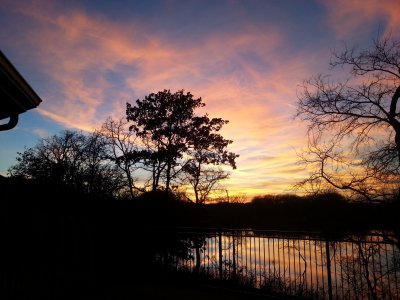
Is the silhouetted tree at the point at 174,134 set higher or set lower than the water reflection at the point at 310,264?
higher

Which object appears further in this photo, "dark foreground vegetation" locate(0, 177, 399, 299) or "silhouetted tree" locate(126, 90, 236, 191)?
"silhouetted tree" locate(126, 90, 236, 191)

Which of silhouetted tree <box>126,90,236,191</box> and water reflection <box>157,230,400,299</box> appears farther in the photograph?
silhouetted tree <box>126,90,236,191</box>

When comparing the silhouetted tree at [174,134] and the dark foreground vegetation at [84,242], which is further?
the silhouetted tree at [174,134]

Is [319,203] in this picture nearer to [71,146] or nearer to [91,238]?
[91,238]

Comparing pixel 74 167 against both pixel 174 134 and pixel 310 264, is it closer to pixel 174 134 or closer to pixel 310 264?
pixel 174 134

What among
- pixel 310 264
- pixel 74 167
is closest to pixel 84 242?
pixel 310 264

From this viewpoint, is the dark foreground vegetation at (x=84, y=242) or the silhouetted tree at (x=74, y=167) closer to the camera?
the dark foreground vegetation at (x=84, y=242)

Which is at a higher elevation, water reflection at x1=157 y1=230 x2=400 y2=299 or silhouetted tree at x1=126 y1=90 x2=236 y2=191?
silhouetted tree at x1=126 y1=90 x2=236 y2=191

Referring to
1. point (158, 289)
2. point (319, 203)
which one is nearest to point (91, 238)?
point (158, 289)

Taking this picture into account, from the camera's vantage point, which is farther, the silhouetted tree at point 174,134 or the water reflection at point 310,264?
the silhouetted tree at point 174,134

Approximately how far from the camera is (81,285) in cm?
933

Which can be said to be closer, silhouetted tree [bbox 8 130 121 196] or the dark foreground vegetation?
the dark foreground vegetation

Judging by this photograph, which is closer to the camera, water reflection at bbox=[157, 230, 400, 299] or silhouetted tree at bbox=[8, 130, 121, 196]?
water reflection at bbox=[157, 230, 400, 299]

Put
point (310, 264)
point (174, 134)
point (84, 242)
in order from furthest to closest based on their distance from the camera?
point (174, 134) < point (84, 242) < point (310, 264)
